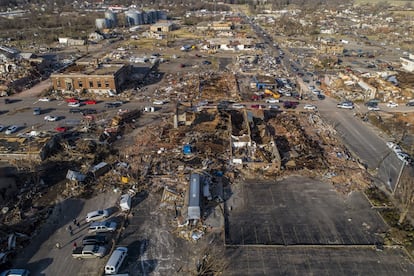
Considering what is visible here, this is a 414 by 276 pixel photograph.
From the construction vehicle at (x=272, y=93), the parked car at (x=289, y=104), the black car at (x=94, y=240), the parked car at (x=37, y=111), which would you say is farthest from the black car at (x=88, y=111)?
the parked car at (x=289, y=104)

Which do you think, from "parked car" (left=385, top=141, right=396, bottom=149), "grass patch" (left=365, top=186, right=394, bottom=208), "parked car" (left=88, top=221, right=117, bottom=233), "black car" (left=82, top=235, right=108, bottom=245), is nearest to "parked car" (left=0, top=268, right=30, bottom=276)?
"black car" (left=82, top=235, right=108, bottom=245)

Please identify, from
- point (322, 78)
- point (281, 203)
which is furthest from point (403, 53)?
point (281, 203)

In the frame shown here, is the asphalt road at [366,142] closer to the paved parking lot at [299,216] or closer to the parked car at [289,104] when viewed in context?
the parked car at [289,104]

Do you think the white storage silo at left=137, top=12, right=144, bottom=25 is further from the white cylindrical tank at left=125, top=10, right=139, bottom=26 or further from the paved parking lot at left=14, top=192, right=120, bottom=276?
the paved parking lot at left=14, top=192, right=120, bottom=276

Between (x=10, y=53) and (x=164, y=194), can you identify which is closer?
(x=164, y=194)

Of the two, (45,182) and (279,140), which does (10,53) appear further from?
(279,140)

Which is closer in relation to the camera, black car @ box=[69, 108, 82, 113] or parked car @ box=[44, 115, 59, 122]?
parked car @ box=[44, 115, 59, 122]

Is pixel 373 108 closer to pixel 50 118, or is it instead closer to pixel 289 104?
pixel 289 104

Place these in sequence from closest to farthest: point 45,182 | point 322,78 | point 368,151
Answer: point 45,182 < point 368,151 < point 322,78

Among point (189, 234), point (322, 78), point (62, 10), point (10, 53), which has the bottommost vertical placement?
point (189, 234)
